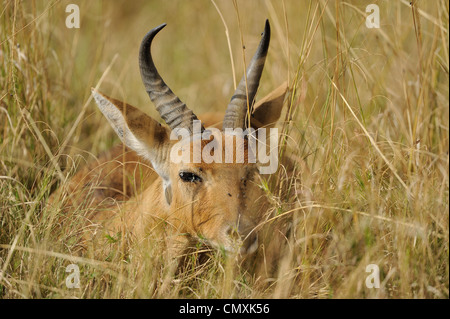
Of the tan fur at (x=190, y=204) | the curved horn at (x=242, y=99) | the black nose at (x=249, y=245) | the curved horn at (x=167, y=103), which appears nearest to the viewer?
the black nose at (x=249, y=245)

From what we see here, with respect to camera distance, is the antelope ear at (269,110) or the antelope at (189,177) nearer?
the antelope at (189,177)

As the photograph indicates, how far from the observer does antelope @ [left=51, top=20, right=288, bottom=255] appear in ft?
12.1

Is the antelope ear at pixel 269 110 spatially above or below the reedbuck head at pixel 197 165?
above

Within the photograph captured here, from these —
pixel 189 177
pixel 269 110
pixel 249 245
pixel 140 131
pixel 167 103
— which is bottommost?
pixel 249 245

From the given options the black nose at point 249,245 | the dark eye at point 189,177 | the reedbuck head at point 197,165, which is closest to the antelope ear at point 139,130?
the reedbuck head at point 197,165

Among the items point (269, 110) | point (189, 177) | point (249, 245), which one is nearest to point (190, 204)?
point (189, 177)

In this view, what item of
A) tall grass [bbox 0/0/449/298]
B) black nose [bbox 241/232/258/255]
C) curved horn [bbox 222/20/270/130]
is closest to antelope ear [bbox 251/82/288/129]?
tall grass [bbox 0/0/449/298]

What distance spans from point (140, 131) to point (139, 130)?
1 centimetres

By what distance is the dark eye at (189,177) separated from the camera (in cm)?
388

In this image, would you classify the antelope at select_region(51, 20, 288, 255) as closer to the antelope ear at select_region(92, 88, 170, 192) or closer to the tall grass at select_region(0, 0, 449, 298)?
the antelope ear at select_region(92, 88, 170, 192)

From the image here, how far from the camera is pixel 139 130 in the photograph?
13.6 ft

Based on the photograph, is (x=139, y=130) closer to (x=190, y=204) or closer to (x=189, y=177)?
(x=189, y=177)

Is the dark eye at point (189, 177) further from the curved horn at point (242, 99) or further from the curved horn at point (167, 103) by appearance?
the curved horn at point (242, 99)

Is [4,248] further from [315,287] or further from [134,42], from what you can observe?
[134,42]
